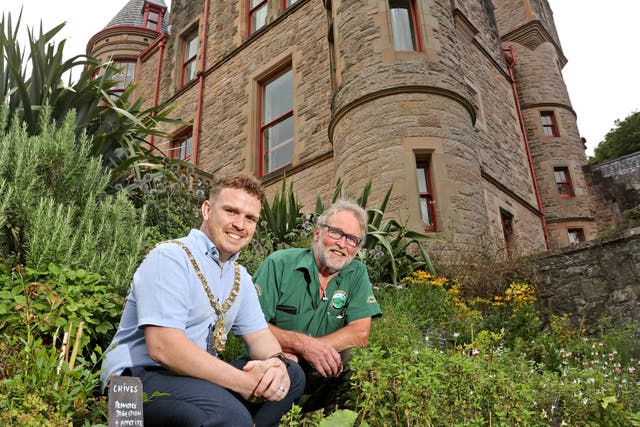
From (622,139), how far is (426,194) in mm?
23311

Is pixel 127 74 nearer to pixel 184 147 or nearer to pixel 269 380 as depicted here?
pixel 184 147

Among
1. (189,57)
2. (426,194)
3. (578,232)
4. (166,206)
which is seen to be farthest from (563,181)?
(166,206)

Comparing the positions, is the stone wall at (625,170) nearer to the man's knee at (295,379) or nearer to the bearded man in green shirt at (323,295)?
the bearded man in green shirt at (323,295)

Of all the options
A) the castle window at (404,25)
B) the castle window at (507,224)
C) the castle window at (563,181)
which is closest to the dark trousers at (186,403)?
the castle window at (404,25)

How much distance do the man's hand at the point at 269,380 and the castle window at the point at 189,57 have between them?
46.1 feet

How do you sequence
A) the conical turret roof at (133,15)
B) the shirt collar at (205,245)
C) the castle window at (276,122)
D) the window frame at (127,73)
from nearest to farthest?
1. the shirt collar at (205,245)
2. the castle window at (276,122)
3. the window frame at (127,73)
4. the conical turret roof at (133,15)

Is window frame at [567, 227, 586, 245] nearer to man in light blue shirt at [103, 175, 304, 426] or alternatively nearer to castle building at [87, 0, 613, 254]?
castle building at [87, 0, 613, 254]

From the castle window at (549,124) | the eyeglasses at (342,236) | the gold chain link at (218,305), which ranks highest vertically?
the castle window at (549,124)

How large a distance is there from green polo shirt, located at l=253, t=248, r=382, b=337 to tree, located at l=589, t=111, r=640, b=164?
26.8 m

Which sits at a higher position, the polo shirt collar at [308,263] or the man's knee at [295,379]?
the polo shirt collar at [308,263]

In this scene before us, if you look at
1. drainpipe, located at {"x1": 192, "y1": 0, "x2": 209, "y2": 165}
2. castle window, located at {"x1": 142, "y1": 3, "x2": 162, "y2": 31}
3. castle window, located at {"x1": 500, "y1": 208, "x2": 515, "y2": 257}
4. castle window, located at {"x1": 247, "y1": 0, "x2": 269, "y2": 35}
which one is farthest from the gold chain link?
castle window, located at {"x1": 142, "y1": 3, "x2": 162, "y2": 31}

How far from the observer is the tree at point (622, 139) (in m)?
24.6

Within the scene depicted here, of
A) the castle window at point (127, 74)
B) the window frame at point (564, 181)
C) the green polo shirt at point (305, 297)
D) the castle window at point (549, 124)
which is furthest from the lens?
the castle window at point (127, 74)

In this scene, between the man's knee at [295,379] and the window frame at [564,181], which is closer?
the man's knee at [295,379]
